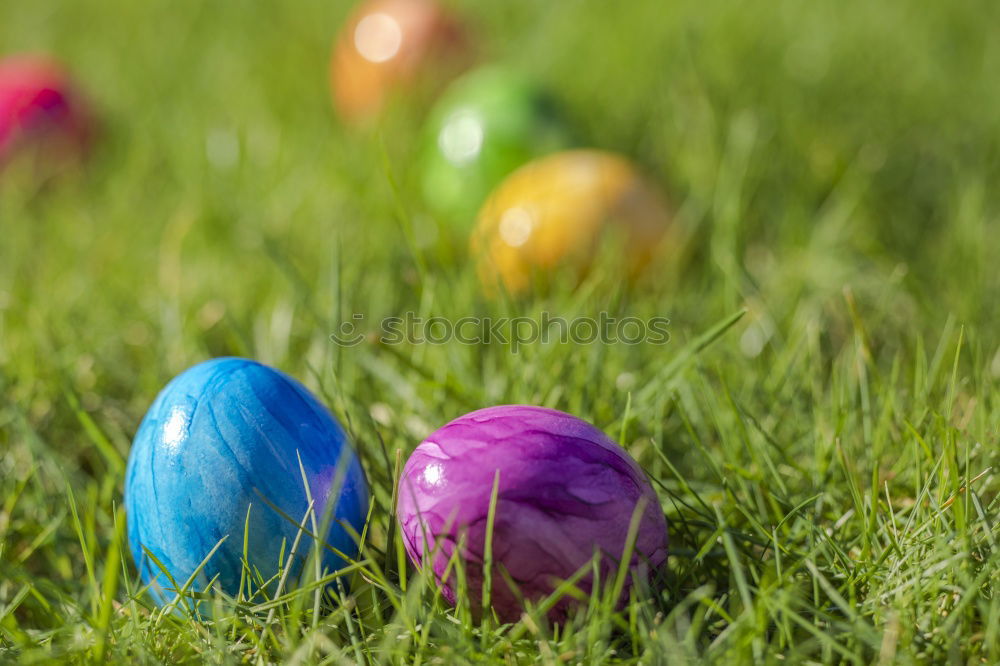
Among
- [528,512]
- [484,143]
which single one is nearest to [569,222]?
[484,143]

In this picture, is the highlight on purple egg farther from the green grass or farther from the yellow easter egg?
the yellow easter egg

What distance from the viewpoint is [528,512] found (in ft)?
3.44

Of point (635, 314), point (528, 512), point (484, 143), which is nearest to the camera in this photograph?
point (528, 512)

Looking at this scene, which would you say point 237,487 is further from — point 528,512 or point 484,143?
point 484,143

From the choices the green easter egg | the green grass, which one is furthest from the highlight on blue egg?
the green easter egg

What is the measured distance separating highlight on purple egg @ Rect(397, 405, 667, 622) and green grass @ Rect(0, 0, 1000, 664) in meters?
0.05

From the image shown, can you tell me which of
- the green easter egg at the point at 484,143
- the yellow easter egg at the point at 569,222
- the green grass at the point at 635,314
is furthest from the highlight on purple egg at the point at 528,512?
the green easter egg at the point at 484,143

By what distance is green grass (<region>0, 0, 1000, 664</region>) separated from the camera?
3.58 ft

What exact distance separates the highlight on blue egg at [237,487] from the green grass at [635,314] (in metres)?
0.06

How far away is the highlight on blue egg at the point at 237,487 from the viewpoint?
1.12m

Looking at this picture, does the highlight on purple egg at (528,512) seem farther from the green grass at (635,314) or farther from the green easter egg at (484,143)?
the green easter egg at (484,143)

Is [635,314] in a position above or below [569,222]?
below

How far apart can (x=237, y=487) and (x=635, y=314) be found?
91 centimetres

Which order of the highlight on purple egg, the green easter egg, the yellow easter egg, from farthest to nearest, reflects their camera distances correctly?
the green easter egg → the yellow easter egg → the highlight on purple egg
